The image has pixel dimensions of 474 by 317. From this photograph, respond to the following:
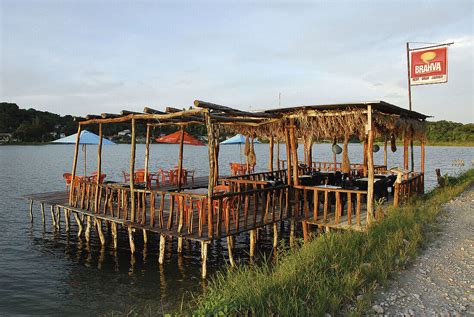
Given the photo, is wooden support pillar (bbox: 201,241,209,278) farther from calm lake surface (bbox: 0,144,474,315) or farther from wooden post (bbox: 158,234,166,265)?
wooden post (bbox: 158,234,166,265)

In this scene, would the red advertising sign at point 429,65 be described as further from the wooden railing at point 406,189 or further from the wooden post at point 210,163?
the wooden post at point 210,163

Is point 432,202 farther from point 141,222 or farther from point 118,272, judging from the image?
point 118,272

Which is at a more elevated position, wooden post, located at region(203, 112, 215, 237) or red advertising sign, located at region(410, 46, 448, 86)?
red advertising sign, located at region(410, 46, 448, 86)

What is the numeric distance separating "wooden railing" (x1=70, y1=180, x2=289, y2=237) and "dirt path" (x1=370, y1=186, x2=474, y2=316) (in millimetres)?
3813

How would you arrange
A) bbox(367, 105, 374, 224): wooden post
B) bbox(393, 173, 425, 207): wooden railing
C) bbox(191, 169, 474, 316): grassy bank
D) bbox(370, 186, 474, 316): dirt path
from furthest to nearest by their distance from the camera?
bbox(393, 173, 425, 207): wooden railing
bbox(367, 105, 374, 224): wooden post
bbox(370, 186, 474, 316): dirt path
bbox(191, 169, 474, 316): grassy bank

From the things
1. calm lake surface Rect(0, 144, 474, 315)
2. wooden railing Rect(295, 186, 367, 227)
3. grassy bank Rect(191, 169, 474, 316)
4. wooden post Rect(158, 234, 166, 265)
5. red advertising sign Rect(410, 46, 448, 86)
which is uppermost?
red advertising sign Rect(410, 46, 448, 86)

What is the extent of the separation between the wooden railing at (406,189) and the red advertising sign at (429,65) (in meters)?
5.49

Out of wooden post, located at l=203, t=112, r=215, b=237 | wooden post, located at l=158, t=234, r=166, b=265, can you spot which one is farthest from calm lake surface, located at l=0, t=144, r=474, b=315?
wooden post, located at l=203, t=112, r=215, b=237

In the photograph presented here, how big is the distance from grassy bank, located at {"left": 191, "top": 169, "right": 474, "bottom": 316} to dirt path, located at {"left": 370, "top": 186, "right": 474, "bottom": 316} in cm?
22

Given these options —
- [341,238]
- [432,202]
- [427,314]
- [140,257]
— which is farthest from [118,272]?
[432,202]

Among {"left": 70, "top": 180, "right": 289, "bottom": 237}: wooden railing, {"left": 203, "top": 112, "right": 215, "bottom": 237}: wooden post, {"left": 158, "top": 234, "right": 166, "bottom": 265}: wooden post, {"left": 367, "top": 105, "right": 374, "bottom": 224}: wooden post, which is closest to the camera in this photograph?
{"left": 203, "top": 112, "right": 215, "bottom": 237}: wooden post

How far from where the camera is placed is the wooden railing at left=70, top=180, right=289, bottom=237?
8305 mm

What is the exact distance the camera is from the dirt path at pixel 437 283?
15.1 ft

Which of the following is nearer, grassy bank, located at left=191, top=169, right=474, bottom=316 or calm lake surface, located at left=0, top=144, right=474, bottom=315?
grassy bank, located at left=191, top=169, right=474, bottom=316
